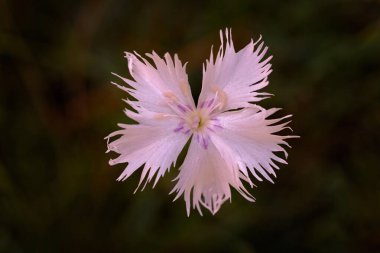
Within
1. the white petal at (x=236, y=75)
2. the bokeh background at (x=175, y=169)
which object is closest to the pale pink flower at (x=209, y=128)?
the white petal at (x=236, y=75)

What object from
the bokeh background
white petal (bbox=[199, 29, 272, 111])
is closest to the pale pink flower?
white petal (bbox=[199, 29, 272, 111])

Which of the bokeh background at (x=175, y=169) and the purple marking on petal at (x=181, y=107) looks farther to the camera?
the bokeh background at (x=175, y=169)

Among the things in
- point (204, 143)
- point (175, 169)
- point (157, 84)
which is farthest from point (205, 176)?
point (175, 169)

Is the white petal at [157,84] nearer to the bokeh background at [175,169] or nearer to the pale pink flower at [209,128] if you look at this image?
the pale pink flower at [209,128]

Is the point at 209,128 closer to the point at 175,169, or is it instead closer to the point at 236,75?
the point at 236,75

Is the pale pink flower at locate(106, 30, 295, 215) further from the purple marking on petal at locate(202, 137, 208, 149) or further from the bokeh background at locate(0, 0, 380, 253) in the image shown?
the bokeh background at locate(0, 0, 380, 253)
